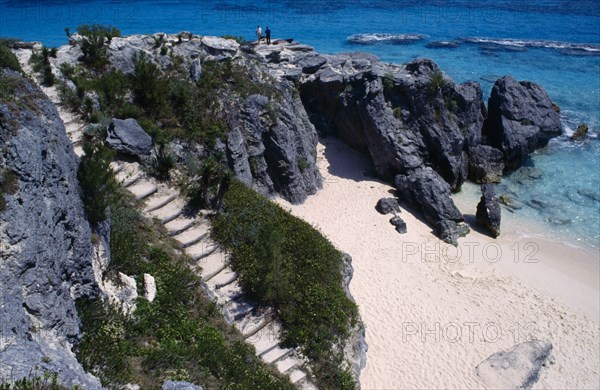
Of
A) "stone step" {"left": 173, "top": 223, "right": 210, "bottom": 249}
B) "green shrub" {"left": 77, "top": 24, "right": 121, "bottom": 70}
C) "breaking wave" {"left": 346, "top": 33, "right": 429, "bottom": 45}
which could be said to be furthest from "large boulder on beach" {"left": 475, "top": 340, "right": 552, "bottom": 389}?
"breaking wave" {"left": 346, "top": 33, "right": 429, "bottom": 45}

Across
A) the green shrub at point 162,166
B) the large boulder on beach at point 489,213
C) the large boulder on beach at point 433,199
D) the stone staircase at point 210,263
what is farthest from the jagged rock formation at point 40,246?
the large boulder on beach at point 489,213

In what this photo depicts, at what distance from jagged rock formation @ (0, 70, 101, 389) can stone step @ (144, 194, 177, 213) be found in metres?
5.20

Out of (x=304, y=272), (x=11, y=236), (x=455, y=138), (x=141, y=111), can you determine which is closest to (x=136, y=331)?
(x=11, y=236)

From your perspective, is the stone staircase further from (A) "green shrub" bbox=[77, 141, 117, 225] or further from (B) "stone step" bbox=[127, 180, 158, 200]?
(A) "green shrub" bbox=[77, 141, 117, 225]

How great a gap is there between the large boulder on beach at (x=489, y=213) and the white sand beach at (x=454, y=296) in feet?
2.42

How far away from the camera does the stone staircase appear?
14.3 meters

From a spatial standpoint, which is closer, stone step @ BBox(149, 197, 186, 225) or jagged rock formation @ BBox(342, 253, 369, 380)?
jagged rock formation @ BBox(342, 253, 369, 380)

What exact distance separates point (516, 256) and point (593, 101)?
27.9 metres

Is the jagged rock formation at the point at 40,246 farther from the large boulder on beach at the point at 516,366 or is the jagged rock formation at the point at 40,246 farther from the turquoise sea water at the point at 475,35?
the turquoise sea water at the point at 475,35

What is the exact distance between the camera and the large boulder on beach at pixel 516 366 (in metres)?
17.1

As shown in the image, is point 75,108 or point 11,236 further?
point 75,108

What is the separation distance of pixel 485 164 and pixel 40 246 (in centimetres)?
2881

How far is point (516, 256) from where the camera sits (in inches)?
971

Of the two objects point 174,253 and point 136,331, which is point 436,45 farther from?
point 136,331
